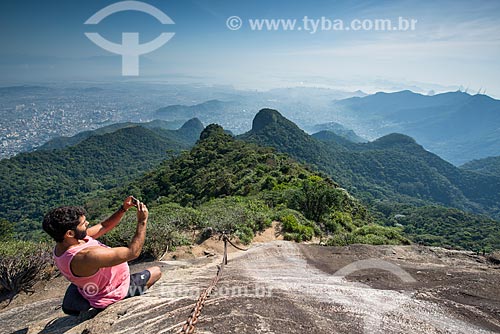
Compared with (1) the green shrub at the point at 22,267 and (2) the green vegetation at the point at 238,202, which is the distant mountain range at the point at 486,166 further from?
(1) the green shrub at the point at 22,267

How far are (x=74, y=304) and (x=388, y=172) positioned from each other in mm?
150465

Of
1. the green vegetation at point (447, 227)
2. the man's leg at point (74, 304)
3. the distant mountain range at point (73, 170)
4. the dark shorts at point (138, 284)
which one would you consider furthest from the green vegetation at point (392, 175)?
the man's leg at point (74, 304)

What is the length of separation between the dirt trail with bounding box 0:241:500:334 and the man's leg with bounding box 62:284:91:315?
0.63 feet

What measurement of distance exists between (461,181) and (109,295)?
17415 centimetres

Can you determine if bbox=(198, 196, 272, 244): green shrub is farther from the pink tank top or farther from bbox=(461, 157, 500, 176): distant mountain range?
bbox=(461, 157, 500, 176): distant mountain range

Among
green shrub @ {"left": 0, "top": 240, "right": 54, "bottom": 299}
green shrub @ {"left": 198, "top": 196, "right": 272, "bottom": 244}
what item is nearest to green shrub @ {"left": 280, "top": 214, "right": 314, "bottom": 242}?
green shrub @ {"left": 198, "top": 196, "right": 272, "bottom": 244}

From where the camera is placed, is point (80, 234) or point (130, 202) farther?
point (130, 202)

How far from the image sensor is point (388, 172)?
5379 inches

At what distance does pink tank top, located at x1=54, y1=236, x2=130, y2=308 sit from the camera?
310 cm

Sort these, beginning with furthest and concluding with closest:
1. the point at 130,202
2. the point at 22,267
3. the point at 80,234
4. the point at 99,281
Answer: the point at 22,267 < the point at 130,202 < the point at 99,281 < the point at 80,234

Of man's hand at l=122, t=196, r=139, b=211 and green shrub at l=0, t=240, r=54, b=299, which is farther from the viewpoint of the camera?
green shrub at l=0, t=240, r=54, b=299

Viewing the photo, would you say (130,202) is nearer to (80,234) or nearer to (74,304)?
(80,234)

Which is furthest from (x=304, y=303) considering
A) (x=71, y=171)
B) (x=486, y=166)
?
(x=486, y=166)

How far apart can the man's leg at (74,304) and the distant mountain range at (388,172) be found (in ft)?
306
